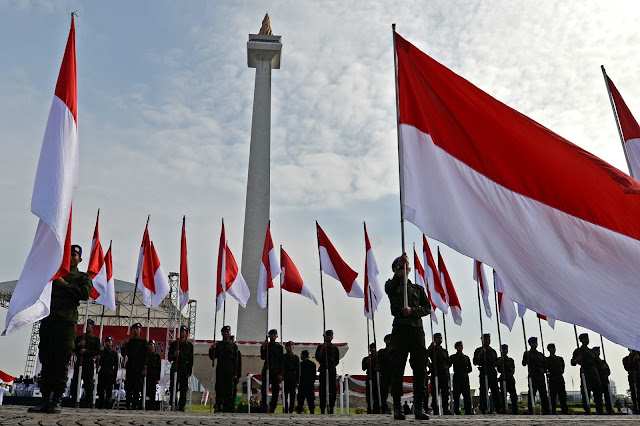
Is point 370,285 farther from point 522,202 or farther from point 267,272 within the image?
point 522,202

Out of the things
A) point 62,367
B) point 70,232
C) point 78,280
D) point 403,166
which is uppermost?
point 403,166

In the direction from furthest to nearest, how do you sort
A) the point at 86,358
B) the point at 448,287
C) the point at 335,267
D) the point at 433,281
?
1. the point at 448,287
2. the point at 433,281
3. the point at 335,267
4. the point at 86,358

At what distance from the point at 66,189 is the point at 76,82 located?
4.44 ft

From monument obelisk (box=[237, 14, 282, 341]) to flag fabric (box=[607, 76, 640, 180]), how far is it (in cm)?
2114

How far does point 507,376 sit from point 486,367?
0.70 meters

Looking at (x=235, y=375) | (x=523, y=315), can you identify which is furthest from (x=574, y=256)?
A: (x=523, y=315)

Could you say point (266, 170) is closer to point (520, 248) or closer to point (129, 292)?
point (129, 292)

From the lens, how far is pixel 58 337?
6254mm

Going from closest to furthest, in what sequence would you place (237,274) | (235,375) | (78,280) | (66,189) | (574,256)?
(574,256)
(66,189)
(78,280)
(235,375)
(237,274)

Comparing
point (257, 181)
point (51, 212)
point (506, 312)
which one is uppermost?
point (257, 181)

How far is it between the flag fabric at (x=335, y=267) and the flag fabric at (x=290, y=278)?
2.26 feet

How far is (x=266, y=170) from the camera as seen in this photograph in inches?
1173

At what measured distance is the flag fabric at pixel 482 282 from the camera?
14805 millimetres

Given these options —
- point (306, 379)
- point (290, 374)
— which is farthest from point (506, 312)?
point (290, 374)
